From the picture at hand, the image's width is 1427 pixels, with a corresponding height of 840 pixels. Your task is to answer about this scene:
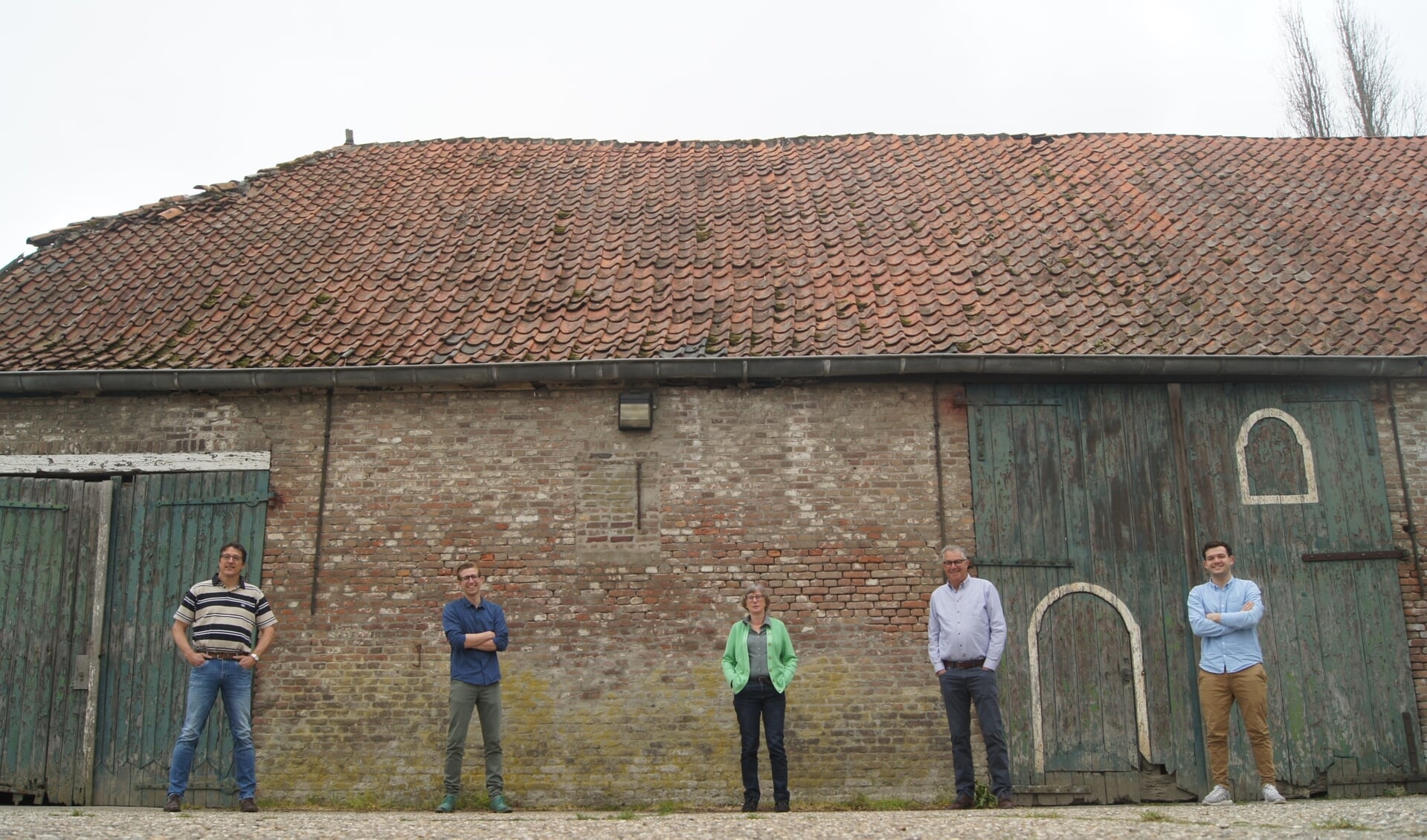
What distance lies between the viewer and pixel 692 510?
27.8 ft

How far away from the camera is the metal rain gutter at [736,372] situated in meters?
8.28

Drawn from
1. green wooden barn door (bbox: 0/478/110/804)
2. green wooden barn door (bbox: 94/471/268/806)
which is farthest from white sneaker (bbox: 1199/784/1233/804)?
green wooden barn door (bbox: 0/478/110/804)

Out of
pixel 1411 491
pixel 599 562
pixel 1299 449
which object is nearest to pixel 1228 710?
pixel 1299 449

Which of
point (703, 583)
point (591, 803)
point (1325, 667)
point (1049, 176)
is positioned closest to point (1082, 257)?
point (1049, 176)

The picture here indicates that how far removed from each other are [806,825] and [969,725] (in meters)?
1.71

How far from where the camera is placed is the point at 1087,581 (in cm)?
830

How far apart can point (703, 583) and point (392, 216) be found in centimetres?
533

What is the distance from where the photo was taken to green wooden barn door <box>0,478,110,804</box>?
826cm

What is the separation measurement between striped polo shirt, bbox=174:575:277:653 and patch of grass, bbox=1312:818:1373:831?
6.04m

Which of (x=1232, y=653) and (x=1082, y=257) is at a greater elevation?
(x=1082, y=257)

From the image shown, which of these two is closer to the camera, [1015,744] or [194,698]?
[194,698]

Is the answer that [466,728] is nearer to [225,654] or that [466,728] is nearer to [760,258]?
[225,654]

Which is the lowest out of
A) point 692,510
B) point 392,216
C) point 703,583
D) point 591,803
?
point 591,803

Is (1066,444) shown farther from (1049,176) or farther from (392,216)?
(392,216)
